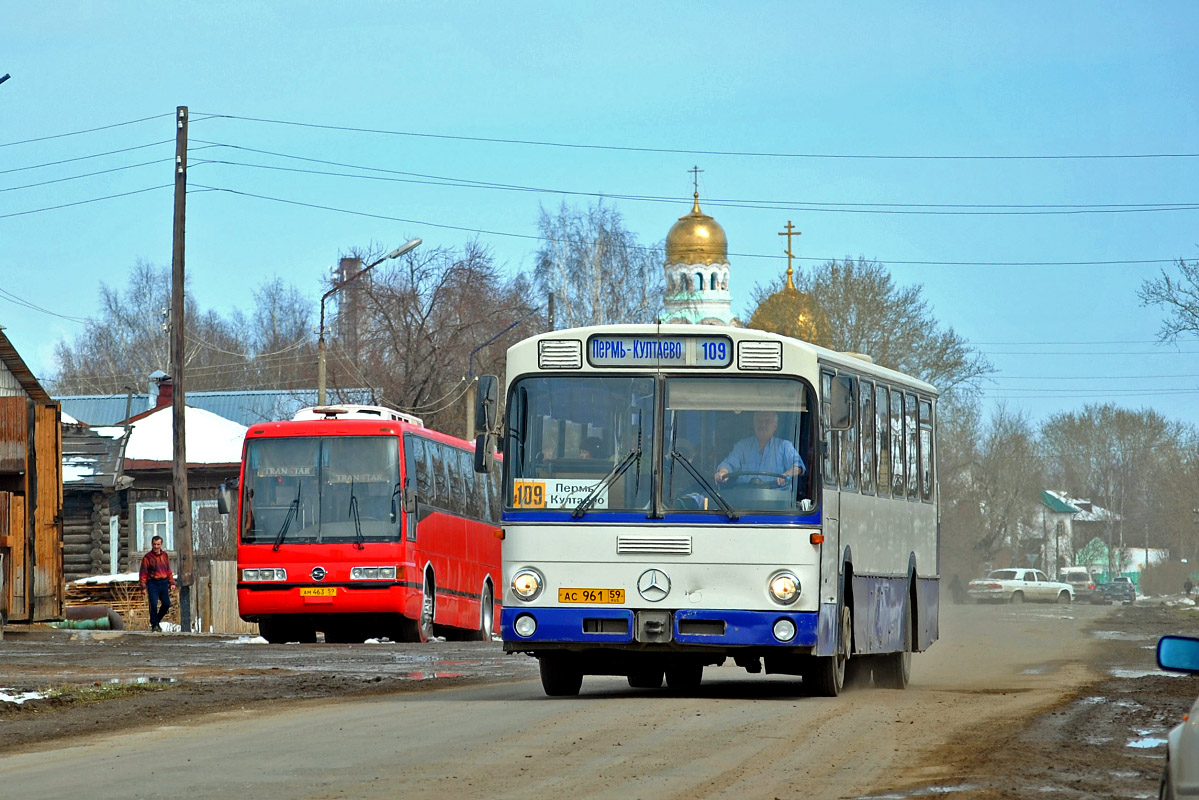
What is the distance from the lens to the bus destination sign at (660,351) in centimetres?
1471

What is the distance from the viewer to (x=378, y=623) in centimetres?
2931

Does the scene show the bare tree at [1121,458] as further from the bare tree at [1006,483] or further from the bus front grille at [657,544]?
the bus front grille at [657,544]

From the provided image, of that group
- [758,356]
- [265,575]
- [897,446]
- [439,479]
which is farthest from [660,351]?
[439,479]

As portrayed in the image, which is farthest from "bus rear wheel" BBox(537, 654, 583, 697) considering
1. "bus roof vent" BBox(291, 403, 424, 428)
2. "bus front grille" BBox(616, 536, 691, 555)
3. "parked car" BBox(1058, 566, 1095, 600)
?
"parked car" BBox(1058, 566, 1095, 600)

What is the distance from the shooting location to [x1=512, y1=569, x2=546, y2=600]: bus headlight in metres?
14.5

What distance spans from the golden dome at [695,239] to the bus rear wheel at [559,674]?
86812 mm

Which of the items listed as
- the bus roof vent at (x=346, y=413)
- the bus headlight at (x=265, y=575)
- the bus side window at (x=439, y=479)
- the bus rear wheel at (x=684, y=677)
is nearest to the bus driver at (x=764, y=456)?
the bus rear wheel at (x=684, y=677)

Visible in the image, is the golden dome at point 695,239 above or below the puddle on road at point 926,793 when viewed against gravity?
above

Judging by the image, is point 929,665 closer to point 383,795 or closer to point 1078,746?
point 1078,746

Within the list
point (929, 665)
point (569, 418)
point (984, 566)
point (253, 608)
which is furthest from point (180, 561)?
point (984, 566)

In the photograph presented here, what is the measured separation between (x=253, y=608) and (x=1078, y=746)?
19.0 metres

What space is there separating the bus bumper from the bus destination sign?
1.86m

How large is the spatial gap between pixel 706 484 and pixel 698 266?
9265cm

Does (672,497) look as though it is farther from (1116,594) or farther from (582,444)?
(1116,594)
